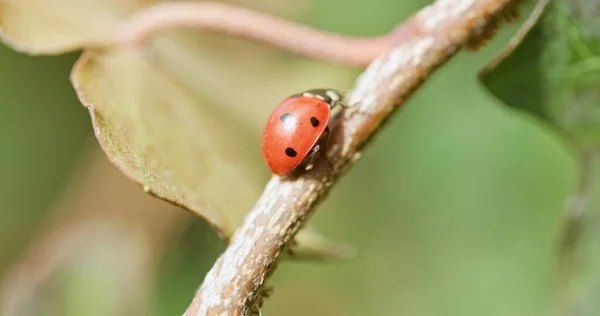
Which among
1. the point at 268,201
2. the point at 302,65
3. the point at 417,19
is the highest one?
the point at 302,65

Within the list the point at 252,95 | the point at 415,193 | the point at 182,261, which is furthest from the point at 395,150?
the point at 182,261

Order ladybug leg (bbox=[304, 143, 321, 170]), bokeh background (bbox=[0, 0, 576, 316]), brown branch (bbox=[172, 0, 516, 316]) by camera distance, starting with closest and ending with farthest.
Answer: brown branch (bbox=[172, 0, 516, 316]) → ladybug leg (bbox=[304, 143, 321, 170]) → bokeh background (bbox=[0, 0, 576, 316])

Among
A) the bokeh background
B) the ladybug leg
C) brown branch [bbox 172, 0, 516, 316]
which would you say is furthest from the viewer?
the bokeh background

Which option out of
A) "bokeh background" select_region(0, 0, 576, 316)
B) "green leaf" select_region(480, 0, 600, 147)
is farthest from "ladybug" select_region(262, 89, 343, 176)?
"bokeh background" select_region(0, 0, 576, 316)

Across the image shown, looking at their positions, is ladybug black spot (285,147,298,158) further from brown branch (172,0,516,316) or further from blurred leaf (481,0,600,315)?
blurred leaf (481,0,600,315)

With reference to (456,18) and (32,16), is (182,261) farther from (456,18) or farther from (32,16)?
(456,18)

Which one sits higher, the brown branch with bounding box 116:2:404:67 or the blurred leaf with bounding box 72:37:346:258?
the brown branch with bounding box 116:2:404:67

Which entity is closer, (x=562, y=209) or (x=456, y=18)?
(x=456, y=18)
